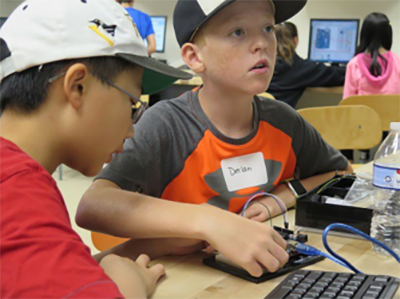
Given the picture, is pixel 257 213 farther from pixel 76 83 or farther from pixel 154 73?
pixel 76 83

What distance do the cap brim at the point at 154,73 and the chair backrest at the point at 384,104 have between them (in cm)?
218

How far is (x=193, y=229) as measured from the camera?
0.87 metres

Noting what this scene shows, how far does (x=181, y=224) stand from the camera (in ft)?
2.91

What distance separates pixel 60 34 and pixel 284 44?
381 centimetres

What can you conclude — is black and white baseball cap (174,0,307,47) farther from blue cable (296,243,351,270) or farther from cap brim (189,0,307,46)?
blue cable (296,243,351,270)

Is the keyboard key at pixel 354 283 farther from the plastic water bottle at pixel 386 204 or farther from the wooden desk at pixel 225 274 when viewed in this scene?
the plastic water bottle at pixel 386 204

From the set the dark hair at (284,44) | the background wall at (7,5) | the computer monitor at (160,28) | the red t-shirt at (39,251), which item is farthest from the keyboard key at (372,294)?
the background wall at (7,5)

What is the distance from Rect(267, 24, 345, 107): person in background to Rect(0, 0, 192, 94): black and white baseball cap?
366 cm

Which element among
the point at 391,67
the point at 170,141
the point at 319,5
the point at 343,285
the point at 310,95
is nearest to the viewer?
the point at 343,285

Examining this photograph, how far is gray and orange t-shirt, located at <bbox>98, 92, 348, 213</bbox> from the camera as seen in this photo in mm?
1162

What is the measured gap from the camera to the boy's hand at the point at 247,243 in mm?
790

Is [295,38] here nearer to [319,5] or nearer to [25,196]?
A: [319,5]

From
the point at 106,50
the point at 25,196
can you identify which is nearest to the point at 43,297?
the point at 25,196

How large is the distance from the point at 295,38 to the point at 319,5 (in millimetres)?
1093
